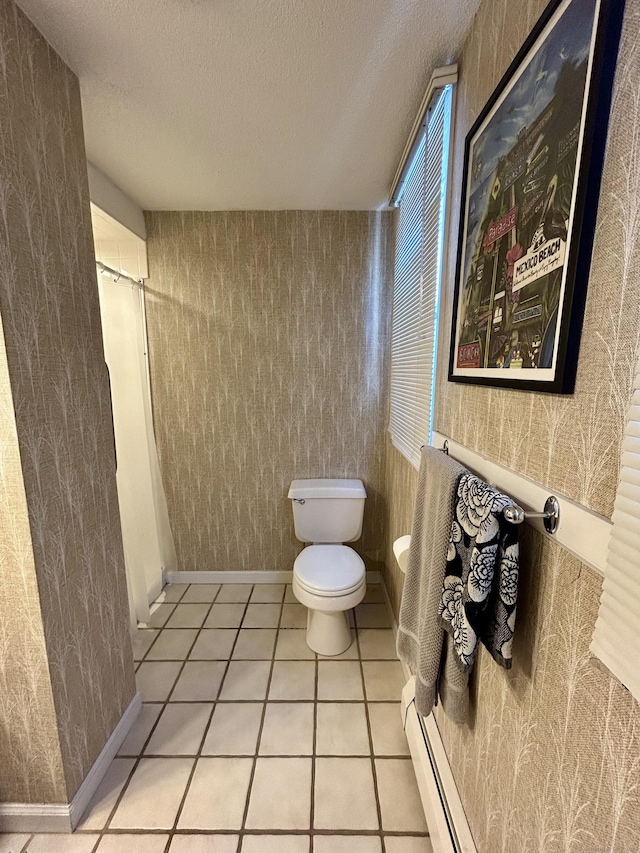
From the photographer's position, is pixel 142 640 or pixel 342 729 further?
pixel 142 640

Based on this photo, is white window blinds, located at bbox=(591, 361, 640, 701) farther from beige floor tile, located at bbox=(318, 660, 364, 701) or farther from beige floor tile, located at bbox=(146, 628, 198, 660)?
beige floor tile, located at bbox=(146, 628, 198, 660)

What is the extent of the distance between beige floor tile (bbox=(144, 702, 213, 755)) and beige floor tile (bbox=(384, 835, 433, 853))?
720 millimetres

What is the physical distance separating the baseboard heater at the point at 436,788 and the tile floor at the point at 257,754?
0.13m

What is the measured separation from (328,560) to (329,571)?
0.10m

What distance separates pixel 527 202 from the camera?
70cm

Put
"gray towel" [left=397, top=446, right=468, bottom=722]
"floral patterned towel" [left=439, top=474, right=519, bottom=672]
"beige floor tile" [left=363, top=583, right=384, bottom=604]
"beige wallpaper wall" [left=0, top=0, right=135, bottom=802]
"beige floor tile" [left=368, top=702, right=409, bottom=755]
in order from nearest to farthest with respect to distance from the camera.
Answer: "floral patterned towel" [left=439, top=474, right=519, bottom=672]
"gray towel" [left=397, top=446, right=468, bottom=722]
"beige wallpaper wall" [left=0, top=0, right=135, bottom=802]
"beige floor tile" [left=368, top=702, right=409, bottom=755]
"beige floor tile" [left=363, top=583, right=384, bottom=604]

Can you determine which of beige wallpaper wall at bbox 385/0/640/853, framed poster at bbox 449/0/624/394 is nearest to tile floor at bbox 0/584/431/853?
beige wallpaper wall at bbox 385/0/640/853

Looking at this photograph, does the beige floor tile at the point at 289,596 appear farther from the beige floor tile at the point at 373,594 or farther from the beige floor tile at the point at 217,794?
the beige floor tile at the point at 217,794

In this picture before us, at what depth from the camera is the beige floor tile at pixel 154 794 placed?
3.73 ft

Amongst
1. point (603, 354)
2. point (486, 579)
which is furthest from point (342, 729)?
point (603, 354)

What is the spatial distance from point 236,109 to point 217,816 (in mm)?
2335

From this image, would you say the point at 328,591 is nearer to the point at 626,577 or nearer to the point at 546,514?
the point at 546,514

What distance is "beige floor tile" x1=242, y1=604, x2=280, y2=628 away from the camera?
2.02 metres

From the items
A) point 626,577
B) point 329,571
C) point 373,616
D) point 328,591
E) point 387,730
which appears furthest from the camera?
point 373,616
